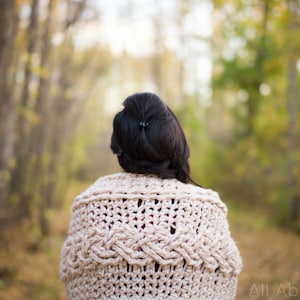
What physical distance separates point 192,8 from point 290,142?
1197cm

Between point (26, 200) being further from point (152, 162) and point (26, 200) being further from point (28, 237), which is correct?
point (152, 162)

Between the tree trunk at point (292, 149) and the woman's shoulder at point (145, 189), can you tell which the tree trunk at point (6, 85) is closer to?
the woman's shoulder at point (145, 189)

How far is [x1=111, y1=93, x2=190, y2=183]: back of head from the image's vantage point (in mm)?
2311

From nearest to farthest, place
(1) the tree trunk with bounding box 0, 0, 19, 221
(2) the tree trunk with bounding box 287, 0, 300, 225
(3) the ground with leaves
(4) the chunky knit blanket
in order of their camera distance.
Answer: (4) the chunky knit blanket, (1) the tree trunk with bounding box 0, 0, 19, 221, (3) the ground with leaves, (2) the tree trunk with bounding box 287, 0, 300, 225

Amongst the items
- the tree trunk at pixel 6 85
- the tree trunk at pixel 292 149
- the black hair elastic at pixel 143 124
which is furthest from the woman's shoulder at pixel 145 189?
the tree trunk at pixel 292 149

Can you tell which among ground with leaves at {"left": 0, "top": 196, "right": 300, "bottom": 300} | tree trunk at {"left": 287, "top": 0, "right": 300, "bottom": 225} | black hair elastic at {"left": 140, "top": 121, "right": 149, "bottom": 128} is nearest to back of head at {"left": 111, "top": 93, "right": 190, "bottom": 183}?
black hair elastic at {"left": 140, "top": 121, "right": 149, "bottom": 128}

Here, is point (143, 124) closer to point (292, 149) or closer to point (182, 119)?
point (292, 149)

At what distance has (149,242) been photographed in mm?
2268

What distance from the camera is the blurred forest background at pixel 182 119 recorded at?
22.4ft

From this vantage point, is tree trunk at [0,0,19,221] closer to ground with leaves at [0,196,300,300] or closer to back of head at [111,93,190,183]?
ground with leaves at [0,196,300,300]

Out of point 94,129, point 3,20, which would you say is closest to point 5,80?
point 3,20

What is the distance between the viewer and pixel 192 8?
2105cm

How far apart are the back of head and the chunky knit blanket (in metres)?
0.08

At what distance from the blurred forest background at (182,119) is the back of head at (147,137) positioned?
365 cm
